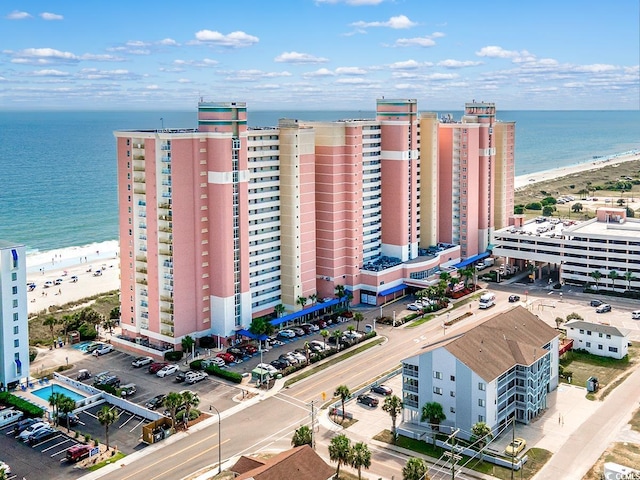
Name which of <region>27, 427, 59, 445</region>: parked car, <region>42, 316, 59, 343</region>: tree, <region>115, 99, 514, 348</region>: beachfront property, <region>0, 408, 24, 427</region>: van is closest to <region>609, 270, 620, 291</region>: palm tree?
<region>115, 99, 514, 348</region>: beachfront property

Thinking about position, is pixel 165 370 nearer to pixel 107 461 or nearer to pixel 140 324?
pixel 140 324

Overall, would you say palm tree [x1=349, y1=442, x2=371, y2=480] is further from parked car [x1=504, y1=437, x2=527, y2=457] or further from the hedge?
the hedge

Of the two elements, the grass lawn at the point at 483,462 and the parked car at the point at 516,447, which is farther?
the parked car at the point at 516,447

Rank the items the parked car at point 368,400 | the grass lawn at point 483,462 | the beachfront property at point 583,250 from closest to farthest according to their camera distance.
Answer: the grass lawn at point 483,462, the parked car at point 368,400, the beachfront property at point 583,250

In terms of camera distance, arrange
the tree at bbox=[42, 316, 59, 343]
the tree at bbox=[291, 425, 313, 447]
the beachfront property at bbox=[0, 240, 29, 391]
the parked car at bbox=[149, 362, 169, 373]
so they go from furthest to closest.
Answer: the tree at bbox=[42, 316, 59, 343] → the parked car at bbox=[149, 362, 169, 373] → the beachfront property at bbox=[0, 240, 29, 391] → the tree at bbox=[291, 425, 313, 447]

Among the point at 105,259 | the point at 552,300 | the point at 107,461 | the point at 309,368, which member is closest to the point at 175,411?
the point at 107,461

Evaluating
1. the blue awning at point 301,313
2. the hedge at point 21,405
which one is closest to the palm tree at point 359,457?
the hedge at point 21,405

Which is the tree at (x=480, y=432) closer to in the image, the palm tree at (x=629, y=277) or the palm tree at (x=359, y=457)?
the palm tree at (x=359, y=457)

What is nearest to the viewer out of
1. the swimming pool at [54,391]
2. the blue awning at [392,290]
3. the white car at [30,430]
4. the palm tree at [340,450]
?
the palm tree at [340,450]
